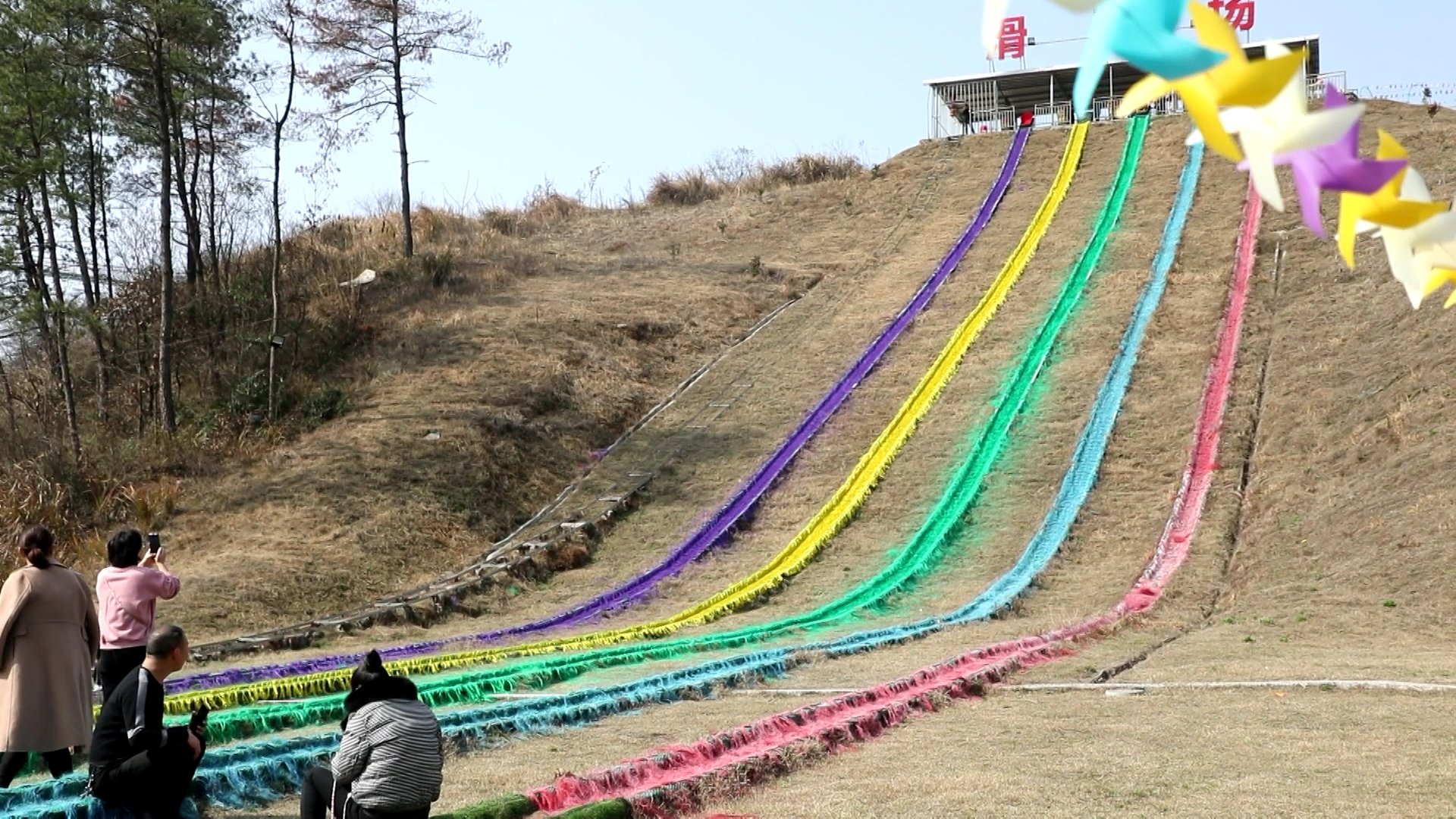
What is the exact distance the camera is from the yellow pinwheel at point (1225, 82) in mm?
1623

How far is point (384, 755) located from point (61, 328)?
15.2 m

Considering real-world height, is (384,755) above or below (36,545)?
below

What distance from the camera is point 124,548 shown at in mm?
7004

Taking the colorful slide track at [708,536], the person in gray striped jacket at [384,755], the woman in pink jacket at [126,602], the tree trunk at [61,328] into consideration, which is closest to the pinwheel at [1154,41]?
the person in gray striped jacket at [384,755]

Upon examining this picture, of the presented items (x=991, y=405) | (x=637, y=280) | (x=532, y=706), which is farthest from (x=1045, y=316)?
(x=532, y=706)

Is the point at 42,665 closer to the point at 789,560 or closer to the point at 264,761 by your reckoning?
the point at 264,761

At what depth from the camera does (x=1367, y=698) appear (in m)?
8.65

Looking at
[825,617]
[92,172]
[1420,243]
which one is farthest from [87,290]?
[1420,243]

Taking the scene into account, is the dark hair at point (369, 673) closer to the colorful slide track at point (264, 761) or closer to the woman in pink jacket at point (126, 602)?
the colorful slide track at point (264, 761)

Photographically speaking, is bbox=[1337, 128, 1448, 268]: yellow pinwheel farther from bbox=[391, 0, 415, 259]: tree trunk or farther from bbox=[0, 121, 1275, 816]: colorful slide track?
bbox=[391, 0, 415, 259]: tree trunk

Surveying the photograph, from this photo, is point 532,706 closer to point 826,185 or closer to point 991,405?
point 991,405

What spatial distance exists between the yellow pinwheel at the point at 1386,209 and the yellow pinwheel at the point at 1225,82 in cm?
21

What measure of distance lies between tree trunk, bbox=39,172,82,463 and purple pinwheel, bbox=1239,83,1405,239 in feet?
57.5

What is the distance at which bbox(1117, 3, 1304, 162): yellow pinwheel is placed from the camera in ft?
5.32
